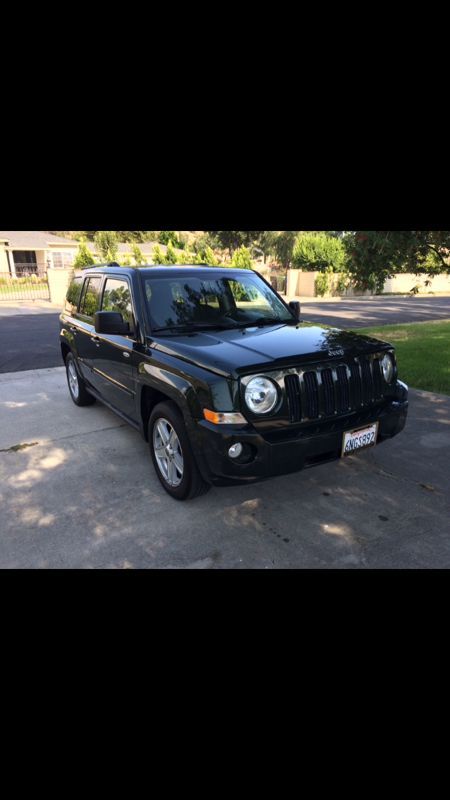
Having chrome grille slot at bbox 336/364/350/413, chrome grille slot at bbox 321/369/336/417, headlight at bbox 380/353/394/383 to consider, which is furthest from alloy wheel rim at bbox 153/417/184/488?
headlight at bbox 380/353/394/383

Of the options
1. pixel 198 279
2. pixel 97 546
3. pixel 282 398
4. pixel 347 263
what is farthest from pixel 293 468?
pixel 347 263

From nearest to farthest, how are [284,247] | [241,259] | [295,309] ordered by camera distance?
[295,309], [241,259], [284,247]

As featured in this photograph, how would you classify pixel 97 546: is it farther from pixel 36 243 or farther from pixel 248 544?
pixel 36 243

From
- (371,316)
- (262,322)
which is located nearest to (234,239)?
(371,316)

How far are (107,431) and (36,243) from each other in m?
35.4

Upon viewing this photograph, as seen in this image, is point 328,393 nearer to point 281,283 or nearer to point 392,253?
point 392,253

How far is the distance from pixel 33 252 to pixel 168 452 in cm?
3994

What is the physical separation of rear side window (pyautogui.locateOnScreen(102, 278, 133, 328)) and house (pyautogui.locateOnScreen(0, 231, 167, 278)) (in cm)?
3015

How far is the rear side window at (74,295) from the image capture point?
19.4 ft

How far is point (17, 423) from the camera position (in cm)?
591

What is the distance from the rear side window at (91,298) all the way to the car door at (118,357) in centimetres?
22

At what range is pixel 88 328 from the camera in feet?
17.9

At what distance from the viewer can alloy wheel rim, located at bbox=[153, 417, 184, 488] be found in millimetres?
3686

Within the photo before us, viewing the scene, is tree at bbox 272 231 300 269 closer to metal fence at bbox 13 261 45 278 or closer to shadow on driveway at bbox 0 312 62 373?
metal fence at bbox 13 261 45 278
